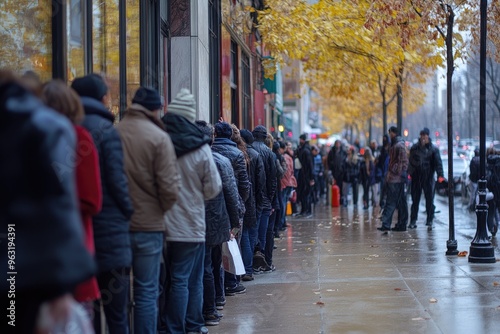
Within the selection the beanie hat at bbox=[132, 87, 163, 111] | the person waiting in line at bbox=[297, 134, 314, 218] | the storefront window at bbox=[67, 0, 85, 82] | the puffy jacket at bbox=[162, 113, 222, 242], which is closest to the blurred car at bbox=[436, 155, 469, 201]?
the person waiting in line at bbox=[297, 134, 314, 218]

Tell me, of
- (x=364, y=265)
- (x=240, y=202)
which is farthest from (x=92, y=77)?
(x=364, y=265)

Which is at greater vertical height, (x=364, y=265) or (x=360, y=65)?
(x=360, y=65)

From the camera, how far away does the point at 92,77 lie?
A: 602 centimetres

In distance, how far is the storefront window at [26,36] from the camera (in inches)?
287

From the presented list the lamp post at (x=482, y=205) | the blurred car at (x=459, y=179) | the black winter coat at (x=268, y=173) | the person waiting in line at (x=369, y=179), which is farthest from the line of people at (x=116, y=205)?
the blurred car at (x=459, y=179)

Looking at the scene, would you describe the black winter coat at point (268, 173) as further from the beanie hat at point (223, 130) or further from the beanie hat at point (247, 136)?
the beanie hat at point (223, 130)

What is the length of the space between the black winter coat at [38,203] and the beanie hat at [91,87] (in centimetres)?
241

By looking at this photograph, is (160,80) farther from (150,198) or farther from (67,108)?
(67,108)

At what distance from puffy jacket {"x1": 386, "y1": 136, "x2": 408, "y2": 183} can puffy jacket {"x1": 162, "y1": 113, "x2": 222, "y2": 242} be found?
10.9 meters

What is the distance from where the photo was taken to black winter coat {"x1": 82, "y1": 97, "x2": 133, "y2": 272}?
5840 millimetres

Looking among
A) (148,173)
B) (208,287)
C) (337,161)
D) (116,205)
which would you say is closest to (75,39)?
(148,173)

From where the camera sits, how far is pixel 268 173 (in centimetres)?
1262

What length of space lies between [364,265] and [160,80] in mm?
3992

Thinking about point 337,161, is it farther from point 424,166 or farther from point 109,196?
point 109,196
